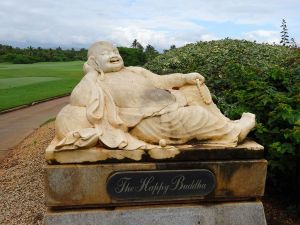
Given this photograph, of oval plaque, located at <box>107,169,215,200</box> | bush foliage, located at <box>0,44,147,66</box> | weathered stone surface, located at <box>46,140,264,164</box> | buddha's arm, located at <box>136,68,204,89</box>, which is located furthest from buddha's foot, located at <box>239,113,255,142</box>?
bush foliage, located at <box>0,44,147,66</box>

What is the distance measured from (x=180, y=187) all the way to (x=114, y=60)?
5.26 feet

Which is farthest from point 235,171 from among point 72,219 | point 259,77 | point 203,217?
point 259,77

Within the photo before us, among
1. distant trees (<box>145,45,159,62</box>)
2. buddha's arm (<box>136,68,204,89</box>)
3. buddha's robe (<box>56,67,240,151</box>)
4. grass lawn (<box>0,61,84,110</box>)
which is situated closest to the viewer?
buddha's robe (<box>56,67,240,151</box>)

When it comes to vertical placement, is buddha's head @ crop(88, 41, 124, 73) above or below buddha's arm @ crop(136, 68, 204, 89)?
above

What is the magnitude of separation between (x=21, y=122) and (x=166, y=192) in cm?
915

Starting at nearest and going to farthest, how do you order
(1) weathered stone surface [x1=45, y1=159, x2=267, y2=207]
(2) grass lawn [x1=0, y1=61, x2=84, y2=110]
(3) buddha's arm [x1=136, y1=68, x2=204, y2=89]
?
(1) weathered stone surface [x1=45, y1=159, x2=267, y2=207] → (3) buddha's arm [x1=136, y1=68, x2=204, y2=89] → (2) grass lawn [x1=0, y1=61, x2=84, y2=110]

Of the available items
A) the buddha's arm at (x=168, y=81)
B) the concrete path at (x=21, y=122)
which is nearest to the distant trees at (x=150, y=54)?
the concrete path at (x=21, y=122)

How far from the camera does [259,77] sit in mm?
6723

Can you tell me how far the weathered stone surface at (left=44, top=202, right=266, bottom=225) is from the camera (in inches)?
168

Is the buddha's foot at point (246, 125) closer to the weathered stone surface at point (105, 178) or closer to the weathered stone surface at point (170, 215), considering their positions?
the weathered stone surface at point (105, 178)

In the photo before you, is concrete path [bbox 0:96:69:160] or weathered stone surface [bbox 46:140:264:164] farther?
concrete path [bbox 0:96:69:160]

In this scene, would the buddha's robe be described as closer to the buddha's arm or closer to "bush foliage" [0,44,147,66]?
the buddha's arm

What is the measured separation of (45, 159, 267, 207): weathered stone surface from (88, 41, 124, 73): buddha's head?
4.07ft

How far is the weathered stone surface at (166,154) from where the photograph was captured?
4.21 metres
